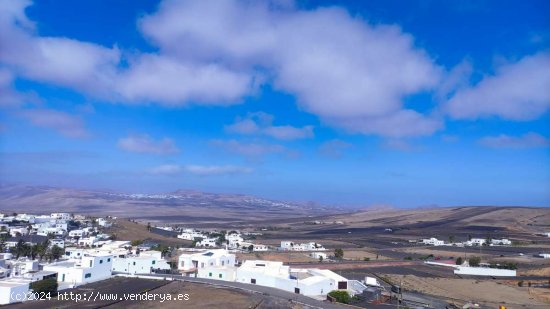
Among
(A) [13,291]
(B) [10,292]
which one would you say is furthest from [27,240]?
(B) [10,292]

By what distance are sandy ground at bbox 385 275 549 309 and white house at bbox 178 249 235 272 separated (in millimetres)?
18530

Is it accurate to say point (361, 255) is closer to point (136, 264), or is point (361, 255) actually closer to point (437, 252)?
point (437, 252)

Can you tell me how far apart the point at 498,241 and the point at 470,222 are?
161 feet

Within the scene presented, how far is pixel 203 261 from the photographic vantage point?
5066cm

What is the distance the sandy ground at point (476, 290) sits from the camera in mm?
41312

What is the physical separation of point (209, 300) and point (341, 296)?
10.8 meters

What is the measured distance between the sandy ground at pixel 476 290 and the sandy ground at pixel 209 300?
1830 cm

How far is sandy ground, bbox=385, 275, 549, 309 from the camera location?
136 feet

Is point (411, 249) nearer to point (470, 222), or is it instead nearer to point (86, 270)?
point (86, 270)

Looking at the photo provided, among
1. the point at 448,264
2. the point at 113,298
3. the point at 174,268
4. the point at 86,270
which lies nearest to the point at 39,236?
the point at 174,268

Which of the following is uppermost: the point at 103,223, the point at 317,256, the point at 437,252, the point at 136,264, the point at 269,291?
the point at 103,223

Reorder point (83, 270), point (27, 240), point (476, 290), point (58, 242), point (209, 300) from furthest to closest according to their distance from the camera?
1. point (27, 240)
2. point (58, 242)
3. point (476, 290)
4. point (83, 270)
5. point (209, 300)

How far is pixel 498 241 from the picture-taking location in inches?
3821

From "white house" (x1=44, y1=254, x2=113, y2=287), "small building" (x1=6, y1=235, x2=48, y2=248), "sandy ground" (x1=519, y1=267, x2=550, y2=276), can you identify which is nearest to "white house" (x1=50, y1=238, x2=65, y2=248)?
"small building" (x1=6, y1=235, x2=48, y2=248)
